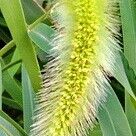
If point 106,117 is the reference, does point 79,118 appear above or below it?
above

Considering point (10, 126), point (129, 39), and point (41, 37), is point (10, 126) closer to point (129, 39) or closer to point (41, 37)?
point (41, 37)

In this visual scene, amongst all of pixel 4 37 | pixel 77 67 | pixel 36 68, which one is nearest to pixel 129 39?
pixel 36 68

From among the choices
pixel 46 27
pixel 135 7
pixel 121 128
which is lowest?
pixel 121 128

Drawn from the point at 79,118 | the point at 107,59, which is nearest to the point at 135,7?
the point at 107,59

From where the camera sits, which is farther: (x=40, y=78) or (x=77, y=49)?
(x=40, y=78)

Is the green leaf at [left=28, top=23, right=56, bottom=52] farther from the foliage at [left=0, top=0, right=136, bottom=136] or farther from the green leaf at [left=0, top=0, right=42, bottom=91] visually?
the green leaf at [left=0, top=0, right=42, bottom=91]

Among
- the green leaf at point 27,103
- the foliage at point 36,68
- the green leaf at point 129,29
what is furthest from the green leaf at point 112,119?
the green leaf at point 27,103

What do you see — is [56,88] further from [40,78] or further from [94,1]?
[40,78]
